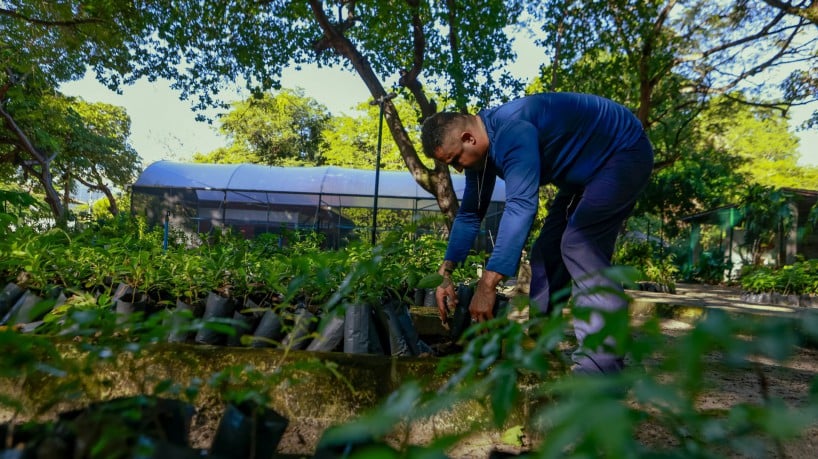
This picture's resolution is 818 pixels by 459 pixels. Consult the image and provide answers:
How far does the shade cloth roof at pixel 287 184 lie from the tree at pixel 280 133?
20222 millimetres

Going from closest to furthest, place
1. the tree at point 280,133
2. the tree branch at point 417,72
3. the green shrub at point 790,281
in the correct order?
the green shrub at point 790,281, the tree branch at point 417,72, the tree at point 280,133

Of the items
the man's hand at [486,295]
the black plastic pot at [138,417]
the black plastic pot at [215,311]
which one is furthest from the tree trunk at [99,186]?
the black plastic pot at [138,417]

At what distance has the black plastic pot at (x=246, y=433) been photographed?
618 millimetres

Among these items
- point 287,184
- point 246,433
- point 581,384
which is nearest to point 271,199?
point 287,184

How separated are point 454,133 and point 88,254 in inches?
81.6

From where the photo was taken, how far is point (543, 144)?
2082 mm

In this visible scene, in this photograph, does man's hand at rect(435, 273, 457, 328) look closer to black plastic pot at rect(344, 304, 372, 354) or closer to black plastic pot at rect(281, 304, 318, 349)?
black plastic pot at rect(344, 304, 372, 354)

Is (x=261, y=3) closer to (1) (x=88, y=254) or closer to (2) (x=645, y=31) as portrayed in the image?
(2) (x=645, y=31)

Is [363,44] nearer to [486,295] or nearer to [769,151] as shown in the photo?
[486,295]

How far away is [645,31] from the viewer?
10.9 meters

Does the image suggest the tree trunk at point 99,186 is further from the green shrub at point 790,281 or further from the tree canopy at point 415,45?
the green shrub at point 790,281

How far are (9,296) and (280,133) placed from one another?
1507 inches

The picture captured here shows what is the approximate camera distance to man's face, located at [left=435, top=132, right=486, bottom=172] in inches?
79.4

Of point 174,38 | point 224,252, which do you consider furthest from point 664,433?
point 174,38
